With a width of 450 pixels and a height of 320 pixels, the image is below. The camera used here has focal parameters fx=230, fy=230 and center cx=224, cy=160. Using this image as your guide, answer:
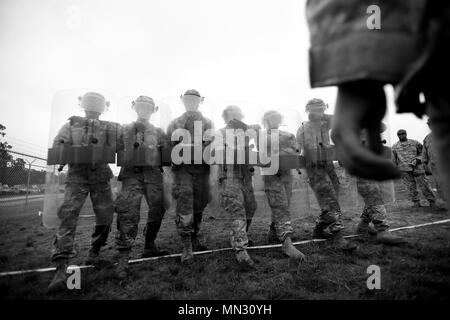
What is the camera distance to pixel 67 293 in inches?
98.3

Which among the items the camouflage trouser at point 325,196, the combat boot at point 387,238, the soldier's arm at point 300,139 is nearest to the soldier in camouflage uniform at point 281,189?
the soldier's arm at point 300,139

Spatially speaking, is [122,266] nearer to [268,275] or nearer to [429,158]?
[268,275]

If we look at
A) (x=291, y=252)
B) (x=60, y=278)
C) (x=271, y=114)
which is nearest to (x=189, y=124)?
(x=271, y=114)

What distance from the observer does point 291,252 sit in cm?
338

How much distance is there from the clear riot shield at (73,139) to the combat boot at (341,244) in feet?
12.2

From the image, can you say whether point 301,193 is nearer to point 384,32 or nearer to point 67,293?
point 67,293

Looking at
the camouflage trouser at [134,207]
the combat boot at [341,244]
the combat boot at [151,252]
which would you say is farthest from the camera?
the combat boot at [151,252]

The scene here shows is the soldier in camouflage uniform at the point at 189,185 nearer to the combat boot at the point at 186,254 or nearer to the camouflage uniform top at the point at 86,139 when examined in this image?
the combat boot at the point at 186,254

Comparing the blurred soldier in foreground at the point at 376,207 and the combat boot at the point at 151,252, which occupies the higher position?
the blurred soldier in foreground at the point at 376,207

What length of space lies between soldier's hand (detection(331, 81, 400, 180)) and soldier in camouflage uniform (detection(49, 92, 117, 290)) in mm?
3458

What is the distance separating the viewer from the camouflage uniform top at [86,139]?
3.38 m

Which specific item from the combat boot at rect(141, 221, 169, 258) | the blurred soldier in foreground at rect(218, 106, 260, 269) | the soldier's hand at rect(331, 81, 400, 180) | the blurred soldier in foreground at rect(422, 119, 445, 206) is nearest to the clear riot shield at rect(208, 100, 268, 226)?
the blurred soldier in foreground at rect(218, 106, 260, 269)

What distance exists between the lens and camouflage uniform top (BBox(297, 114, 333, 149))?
4406 millimetres

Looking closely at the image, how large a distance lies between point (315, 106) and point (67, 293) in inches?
189
